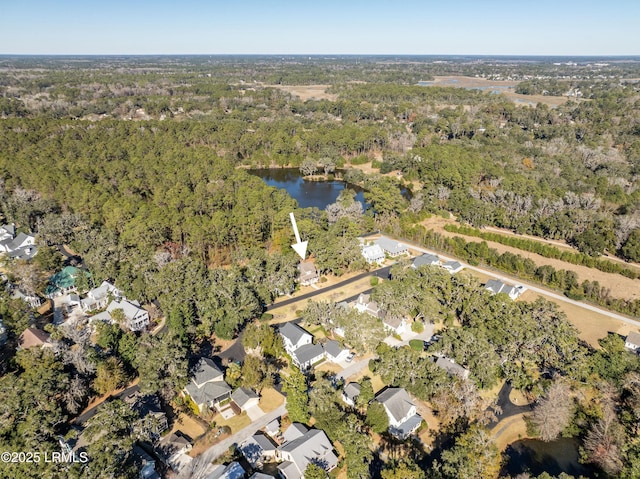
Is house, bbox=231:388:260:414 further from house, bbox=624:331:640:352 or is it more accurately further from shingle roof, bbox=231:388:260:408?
house, bbox=624:331:640:352

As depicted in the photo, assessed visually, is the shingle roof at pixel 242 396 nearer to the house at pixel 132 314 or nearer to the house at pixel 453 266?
the house at pixel 132 314

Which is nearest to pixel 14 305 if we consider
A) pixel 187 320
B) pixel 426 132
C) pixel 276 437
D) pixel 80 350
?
pixel 80 350

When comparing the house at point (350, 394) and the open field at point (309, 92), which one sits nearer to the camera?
the house at point (350, 394)

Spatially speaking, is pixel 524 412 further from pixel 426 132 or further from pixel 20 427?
pixel 426 132

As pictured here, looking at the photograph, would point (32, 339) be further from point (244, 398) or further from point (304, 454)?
point (304, 454)

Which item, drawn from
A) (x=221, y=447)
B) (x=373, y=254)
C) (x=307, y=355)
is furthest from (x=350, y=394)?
(x=373, y=254)

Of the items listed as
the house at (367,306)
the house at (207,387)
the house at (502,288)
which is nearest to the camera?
the house at (207,387)

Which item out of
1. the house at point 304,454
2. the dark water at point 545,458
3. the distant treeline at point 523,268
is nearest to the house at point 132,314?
the house at point 304,454
